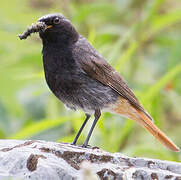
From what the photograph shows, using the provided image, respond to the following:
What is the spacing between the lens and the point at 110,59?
635 centimetres

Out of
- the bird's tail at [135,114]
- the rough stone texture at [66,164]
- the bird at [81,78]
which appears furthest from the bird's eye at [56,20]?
the rough stone texture at [66,164]

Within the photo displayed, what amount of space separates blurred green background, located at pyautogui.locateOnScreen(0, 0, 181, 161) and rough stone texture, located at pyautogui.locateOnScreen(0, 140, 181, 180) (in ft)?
7.28

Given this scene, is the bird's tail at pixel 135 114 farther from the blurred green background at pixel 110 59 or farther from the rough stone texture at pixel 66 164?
the rough stone texture at pixel 66 164

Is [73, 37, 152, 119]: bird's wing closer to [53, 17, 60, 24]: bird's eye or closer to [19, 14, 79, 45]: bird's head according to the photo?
[19, 14, 79, 45]: bird's head

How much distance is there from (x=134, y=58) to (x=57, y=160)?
395cm

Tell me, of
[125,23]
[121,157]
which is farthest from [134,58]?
[121,157]

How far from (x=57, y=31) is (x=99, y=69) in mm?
540

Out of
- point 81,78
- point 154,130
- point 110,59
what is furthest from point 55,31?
point 154,130

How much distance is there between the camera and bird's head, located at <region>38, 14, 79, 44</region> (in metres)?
5.45

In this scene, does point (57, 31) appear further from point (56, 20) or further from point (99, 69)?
point (99, 69)

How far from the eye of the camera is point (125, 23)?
821 centimetres

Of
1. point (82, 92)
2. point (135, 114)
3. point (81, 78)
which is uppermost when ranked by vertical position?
point (135, 114)

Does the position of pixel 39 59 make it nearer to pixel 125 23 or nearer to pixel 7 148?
pixel 125 23

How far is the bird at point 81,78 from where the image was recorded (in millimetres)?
5297
